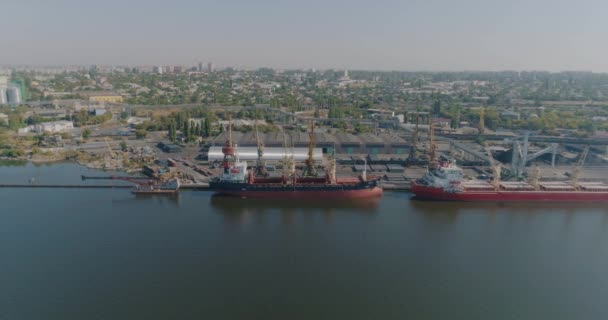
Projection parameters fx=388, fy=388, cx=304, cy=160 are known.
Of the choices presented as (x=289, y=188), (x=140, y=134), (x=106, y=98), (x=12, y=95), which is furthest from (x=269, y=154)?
(x=12, y=95)

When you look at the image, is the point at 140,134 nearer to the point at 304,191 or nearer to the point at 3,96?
the point at 304,191

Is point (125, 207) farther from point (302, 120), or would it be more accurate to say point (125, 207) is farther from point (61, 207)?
point (302, 120)

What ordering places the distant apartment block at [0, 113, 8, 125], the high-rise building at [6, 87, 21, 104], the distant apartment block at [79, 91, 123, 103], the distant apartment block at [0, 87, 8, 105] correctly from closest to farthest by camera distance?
the distant apartment block at [0, 113, 8, 125]
the distant apartment block at [0, 87, 8, 105]
the high-rise building at [6, 87, 21, 104]
the distant apartment block at [79, 91, 123, 103]

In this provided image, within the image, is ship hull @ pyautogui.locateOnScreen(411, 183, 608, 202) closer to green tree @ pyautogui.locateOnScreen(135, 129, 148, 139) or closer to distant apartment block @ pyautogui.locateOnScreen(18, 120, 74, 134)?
green tree @ pyautogui.locateOnScreen(135, 129, 148, 139)

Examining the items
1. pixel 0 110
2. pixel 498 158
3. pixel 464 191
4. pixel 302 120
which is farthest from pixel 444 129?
pixel 0 110

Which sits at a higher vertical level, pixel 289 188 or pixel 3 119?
pixel 3 119

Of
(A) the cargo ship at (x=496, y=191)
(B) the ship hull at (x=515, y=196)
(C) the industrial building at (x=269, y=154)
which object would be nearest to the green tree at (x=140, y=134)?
(C) the industrial building at (x=269, y=154)

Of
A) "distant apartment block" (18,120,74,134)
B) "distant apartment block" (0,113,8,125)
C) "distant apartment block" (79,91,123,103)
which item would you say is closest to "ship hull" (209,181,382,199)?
"distant apartment block" (18,120,74,134)

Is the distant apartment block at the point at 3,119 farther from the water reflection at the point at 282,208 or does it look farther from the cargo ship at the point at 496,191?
the cargo ship at the point at 496,191
